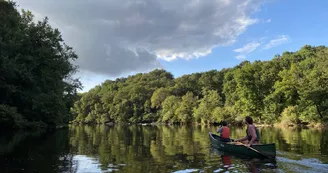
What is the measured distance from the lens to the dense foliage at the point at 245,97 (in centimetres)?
4569

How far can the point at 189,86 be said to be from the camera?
98000 mm

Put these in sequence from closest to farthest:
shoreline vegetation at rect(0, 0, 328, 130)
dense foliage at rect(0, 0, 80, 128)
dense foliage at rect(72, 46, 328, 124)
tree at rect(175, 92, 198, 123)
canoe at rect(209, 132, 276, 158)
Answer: canoe at rect(209, 132, 276, 158), dense foliage at rect(0, 0, 80, 128), shoreline vegetation at rect(0, 0, 328, 130), dense foliage at rect(72, 46, 328, 124), tree at rect(175, 92, 198, 123)

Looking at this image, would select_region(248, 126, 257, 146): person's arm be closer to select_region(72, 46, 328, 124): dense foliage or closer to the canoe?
the canoe

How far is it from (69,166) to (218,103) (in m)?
62.6

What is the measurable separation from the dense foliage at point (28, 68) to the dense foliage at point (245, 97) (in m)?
35.1

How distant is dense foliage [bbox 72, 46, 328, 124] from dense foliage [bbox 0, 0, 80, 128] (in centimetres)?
3507

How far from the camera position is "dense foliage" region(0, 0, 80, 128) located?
81.5ft

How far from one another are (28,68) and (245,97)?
42.2 metres

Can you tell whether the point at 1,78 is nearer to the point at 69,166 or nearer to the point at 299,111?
the point at 69,166

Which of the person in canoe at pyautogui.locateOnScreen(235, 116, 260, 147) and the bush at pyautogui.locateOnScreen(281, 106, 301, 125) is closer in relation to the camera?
the person in canoe at pyautogui.locateOnScreen(235, 116, 260, 147)

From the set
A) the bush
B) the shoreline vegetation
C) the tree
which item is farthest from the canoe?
the tree

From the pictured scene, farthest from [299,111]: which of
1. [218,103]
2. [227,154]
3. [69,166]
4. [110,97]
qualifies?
[110,97]

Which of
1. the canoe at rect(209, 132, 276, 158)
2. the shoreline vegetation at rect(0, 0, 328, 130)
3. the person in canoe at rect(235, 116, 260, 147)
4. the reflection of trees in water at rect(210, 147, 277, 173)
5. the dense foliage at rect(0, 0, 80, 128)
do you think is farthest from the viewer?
the shoreline vegetation at rect(0, 0, 328, 130)

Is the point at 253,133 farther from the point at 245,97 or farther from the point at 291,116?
the point at 245,97
